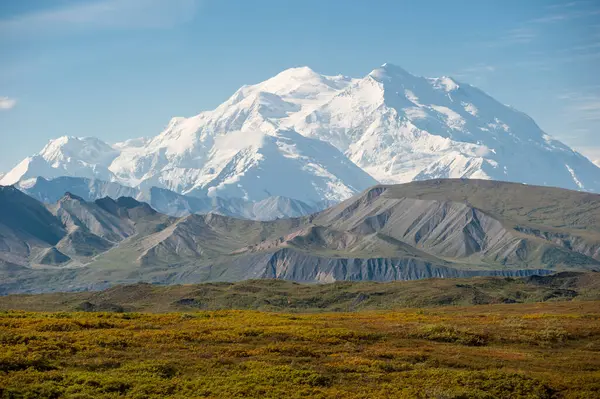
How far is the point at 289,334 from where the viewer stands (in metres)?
63.3

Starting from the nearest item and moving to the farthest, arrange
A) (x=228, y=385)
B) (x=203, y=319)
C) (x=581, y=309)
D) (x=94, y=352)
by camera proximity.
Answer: (x=228, y=385)
(x=94, y=352)
(x=203, y=319)
(x=581, y=309)

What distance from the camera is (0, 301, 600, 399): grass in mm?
45438

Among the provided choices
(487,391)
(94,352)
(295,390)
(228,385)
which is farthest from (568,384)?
(94,352)

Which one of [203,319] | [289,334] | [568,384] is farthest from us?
[203,319]

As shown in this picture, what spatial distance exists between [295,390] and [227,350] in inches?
430

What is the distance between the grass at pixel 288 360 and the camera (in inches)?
1789

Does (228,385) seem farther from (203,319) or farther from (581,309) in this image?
(581,309)

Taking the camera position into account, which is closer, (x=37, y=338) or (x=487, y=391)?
(x=487, y=391)

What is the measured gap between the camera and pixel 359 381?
4809 cm

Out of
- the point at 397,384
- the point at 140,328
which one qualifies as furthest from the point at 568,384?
the point at 140,328

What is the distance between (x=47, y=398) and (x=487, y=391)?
2443 cm

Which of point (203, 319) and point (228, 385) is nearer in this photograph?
point (228, 385)

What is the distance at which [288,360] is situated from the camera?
174 ft

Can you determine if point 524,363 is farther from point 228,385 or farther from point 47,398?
point 47,398
